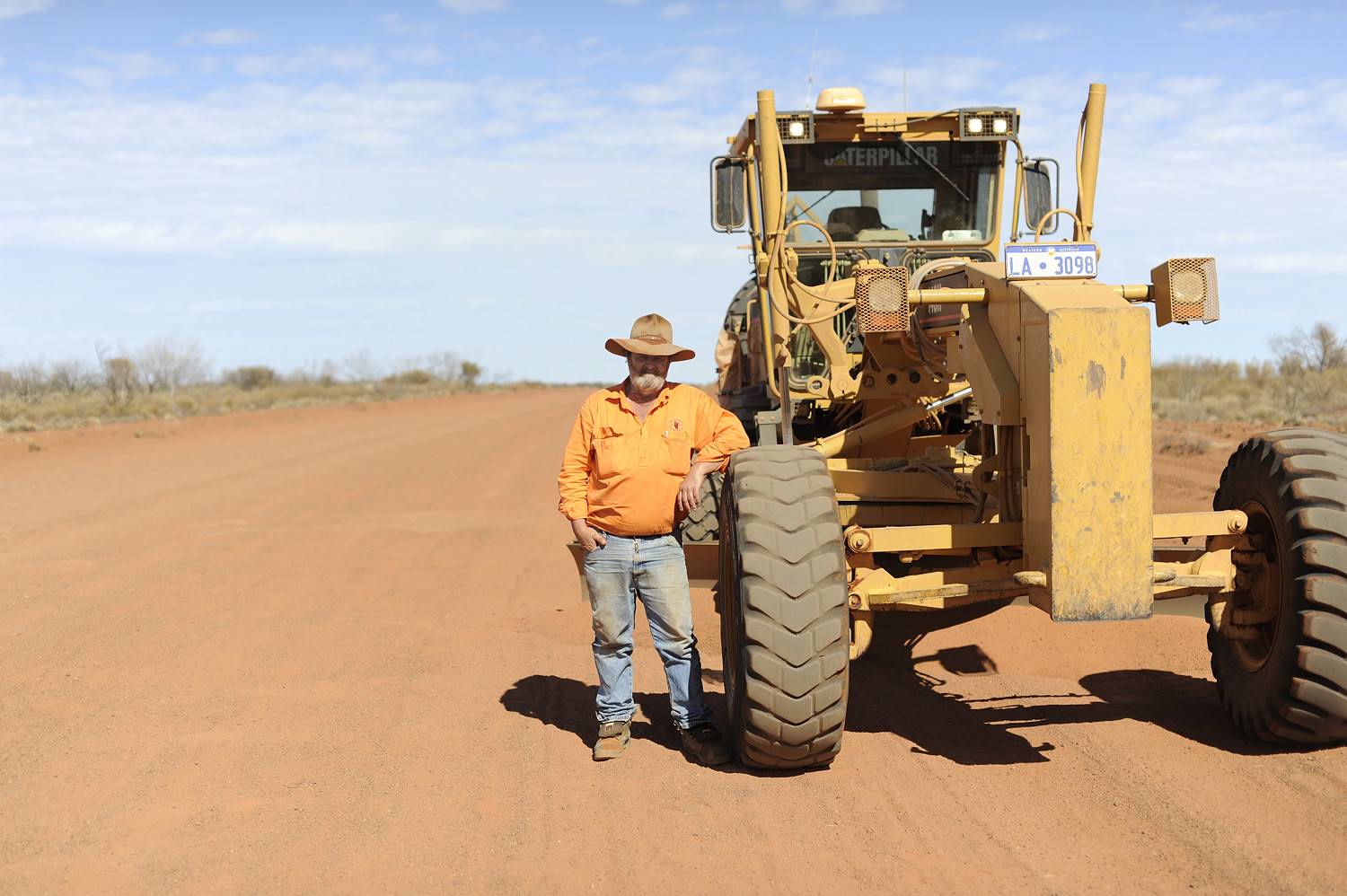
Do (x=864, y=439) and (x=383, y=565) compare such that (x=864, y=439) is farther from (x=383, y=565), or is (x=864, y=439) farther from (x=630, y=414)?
(x=383, y=565)

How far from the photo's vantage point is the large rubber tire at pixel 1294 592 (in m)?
5.30

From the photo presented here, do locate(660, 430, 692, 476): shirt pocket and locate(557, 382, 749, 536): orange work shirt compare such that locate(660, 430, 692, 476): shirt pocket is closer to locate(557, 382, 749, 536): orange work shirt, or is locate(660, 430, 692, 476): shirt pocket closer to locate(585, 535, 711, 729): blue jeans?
locate(557, 382, 749, 536): orange work shirt

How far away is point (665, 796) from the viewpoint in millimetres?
5297

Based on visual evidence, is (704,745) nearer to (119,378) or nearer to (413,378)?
(119,378)

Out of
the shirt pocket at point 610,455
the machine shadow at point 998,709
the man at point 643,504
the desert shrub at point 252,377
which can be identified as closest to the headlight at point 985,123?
the machine shadow at point 998,709

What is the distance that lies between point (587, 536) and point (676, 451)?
55cm

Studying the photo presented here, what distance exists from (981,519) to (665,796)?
7.59 ft

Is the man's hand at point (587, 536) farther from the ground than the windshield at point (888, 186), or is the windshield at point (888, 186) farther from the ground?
the windshield at point (888, 186)

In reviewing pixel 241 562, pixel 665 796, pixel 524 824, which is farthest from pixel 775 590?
pixel 241 562

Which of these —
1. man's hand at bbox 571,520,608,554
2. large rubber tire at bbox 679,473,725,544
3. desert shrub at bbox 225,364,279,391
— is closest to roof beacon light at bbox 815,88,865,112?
large rubber tire at bbox 679,473,725,544

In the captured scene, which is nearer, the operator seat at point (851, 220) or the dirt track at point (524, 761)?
the dirt track at point (524, 761)

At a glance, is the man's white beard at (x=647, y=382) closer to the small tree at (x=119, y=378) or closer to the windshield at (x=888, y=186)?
the windshield at (x=888, y=186)

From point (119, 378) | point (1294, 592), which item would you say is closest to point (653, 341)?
point (1294, 592)

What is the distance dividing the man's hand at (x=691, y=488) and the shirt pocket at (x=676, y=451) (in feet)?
0.15
